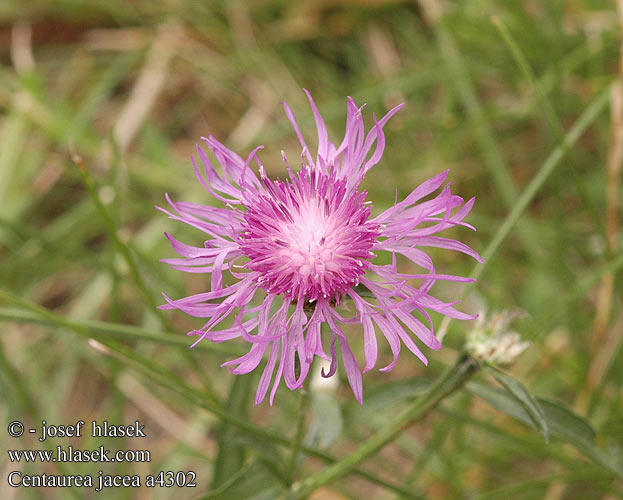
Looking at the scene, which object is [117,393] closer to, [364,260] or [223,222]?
[223,222]

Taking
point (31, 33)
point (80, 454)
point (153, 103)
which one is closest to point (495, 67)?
point (153, 103)

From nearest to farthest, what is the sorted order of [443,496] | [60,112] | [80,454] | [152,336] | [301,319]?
[301,319]
[152,336]
[80,454]
[443,496]
[60,112]

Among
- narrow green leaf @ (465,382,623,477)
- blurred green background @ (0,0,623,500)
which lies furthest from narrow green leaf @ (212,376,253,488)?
narrow green leaf @ (465,382,623,477)

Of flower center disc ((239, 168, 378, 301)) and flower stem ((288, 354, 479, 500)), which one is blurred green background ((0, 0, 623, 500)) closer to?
flower stem ((288, 354, 479, 500))

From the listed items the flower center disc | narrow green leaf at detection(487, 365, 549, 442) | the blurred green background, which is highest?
the blurred green background

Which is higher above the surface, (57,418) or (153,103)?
(153,103)

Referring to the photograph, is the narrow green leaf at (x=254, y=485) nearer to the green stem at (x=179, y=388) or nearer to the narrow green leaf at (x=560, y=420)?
the green stem at (x=179, y=388)

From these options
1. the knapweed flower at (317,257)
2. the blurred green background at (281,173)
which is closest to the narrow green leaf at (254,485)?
the blurred green background at (281,173)
